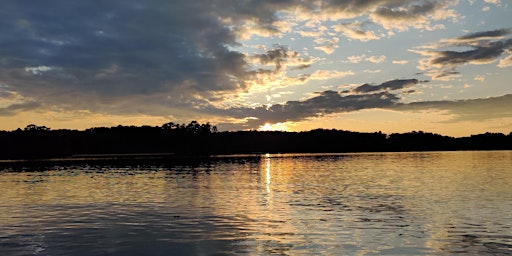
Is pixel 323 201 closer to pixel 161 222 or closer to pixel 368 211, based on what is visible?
pixel 368 211

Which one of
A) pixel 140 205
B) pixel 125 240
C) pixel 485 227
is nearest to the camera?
pixel 125 240

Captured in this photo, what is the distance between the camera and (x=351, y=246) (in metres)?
26.0

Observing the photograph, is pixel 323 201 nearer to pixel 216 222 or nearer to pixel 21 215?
pixel 216 222

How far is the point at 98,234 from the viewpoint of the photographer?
30.0 metres

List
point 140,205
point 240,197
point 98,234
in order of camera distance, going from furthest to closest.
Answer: point 240,197 < point 140,205 < point 98,234

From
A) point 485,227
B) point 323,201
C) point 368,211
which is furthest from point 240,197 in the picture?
point 485,227

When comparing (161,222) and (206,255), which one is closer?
(206,255)

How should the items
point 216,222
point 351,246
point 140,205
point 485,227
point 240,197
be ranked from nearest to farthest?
point 351,246 < point 485,227 < point 216,222 < point 140,205 < point 240,197

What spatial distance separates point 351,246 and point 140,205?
26.6 meters

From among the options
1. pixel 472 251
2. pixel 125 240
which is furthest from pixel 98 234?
pixel 472 251

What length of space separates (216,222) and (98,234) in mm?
8761

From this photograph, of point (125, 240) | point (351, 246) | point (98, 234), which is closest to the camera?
point (351, 246)

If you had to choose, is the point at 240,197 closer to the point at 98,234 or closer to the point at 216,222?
the point at 216,222

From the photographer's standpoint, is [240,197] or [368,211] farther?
[240,197]
